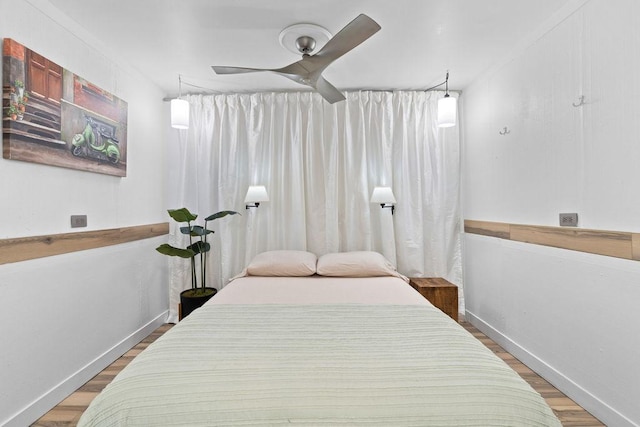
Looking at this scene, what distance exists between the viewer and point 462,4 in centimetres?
189

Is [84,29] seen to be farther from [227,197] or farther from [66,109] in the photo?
[227,197]

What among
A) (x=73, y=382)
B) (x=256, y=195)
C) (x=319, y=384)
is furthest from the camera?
(x=256, y=195)

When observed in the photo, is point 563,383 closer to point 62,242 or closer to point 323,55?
point 323,55

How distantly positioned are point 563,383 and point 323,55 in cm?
255

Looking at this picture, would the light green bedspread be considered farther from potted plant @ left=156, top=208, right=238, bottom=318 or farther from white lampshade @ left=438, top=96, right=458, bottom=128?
white lampshade @ left=438, top=96, right=458, bottom=128

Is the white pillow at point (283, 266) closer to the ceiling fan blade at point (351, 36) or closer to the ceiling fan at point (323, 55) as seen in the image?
the ceiling fan at point (323, 55)

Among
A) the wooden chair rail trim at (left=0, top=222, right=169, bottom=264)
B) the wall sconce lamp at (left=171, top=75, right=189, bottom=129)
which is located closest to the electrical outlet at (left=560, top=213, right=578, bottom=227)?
the wall sconce lamp at (left=171, top=75, right=189, bottom=129)

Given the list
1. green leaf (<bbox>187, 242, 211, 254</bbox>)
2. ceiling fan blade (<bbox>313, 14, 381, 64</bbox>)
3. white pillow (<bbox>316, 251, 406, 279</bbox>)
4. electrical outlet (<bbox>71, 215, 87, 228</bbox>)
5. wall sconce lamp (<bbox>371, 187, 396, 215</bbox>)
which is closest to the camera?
ceiling fan blade (<bbox>313, 14, 381, 64</bbox>)

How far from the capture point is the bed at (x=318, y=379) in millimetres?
936

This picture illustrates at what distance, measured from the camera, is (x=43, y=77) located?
6.03 ft

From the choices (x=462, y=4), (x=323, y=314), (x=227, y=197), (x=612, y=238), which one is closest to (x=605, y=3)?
(x=462, y=4)

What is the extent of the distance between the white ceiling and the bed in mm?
1864

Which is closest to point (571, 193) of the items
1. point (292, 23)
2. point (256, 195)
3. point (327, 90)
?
point (327, 90)

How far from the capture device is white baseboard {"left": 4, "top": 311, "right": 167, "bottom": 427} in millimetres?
1710
